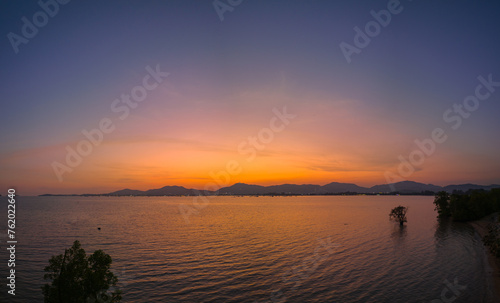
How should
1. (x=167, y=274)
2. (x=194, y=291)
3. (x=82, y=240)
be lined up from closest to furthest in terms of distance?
1. (x=194, y=291)
2. (x=167, y=274)
3. (x=82, y=240)

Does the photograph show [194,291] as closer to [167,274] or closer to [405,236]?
[167,274]

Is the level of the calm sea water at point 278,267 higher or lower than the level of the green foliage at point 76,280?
lower

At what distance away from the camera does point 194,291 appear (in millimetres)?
33344

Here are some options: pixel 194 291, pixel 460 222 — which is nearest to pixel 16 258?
pixel 194 291

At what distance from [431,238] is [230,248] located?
164 feet

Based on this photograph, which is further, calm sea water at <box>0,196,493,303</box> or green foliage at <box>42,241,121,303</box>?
calm sea water at <box>0,196,493,303</box>

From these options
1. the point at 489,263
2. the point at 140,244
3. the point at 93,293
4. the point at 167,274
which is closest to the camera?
the point at 93,293

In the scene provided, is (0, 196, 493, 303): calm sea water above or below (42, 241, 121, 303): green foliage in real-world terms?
below

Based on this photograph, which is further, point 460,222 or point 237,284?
point 460,222

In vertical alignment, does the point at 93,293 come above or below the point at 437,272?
above

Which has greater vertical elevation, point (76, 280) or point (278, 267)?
point (76, 280)

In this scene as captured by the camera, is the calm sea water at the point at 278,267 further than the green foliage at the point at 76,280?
Yes

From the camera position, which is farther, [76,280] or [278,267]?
[278,267]

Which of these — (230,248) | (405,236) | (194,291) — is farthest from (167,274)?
(405,236)
